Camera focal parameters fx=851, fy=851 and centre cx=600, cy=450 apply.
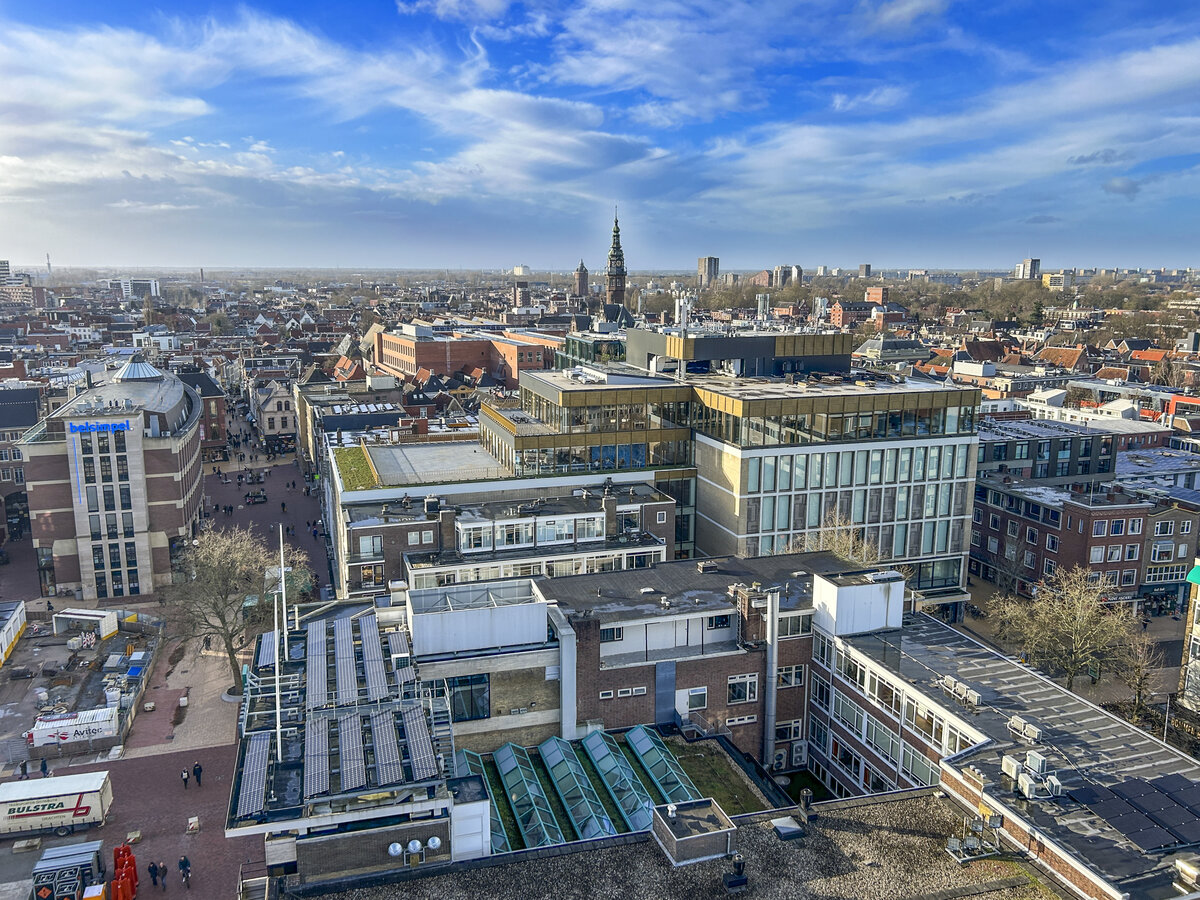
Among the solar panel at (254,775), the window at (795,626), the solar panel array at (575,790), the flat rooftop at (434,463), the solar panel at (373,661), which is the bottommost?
the solar panel array at (575,790)

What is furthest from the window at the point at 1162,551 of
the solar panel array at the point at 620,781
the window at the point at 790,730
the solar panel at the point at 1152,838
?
the solar panel array at the point at 620,781

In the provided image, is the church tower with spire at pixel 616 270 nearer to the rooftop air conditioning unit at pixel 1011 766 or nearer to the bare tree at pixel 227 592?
the bare tree at pixel 227 592

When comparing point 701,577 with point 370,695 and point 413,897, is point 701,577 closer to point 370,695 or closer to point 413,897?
point 370,695

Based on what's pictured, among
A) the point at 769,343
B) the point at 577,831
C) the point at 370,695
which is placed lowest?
the point at 577,831

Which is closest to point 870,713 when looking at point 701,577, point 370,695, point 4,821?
point 701,577

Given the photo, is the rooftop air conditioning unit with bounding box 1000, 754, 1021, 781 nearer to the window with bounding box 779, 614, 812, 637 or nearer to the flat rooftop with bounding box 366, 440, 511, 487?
the window with bounding box 779, 614, 812, 637

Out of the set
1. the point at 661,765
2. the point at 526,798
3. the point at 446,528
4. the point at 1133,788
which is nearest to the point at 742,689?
the point at 661,765
